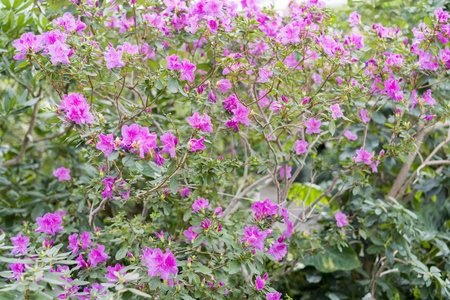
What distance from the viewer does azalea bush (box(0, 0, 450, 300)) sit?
1295mm

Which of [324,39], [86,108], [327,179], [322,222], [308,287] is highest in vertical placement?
[324,39]

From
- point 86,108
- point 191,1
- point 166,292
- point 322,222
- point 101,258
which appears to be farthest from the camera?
point 322,222

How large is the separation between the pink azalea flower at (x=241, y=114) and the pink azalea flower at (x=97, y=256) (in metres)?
0.68

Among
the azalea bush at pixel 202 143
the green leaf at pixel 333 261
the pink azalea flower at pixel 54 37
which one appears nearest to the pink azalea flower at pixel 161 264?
the azalea bush at pixel 202 143

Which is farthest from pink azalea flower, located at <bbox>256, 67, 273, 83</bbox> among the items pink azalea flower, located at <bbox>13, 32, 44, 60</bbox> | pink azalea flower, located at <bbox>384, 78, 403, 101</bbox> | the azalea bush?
pink azalea flower, located at <bbox>13, 32, 44, 60</bbox>

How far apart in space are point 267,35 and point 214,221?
79 centimetres

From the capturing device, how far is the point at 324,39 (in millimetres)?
1536

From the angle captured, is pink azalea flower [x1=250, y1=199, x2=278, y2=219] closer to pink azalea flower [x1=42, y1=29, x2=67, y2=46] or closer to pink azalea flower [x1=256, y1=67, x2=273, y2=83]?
pink azalea flower [x1=256, y1=67, x2=273, y2=83]

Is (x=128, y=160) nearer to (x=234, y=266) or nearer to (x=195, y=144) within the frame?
(x=195, y=144)

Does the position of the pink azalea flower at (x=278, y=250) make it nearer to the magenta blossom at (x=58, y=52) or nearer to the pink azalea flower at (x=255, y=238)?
the pink azalea flower at (x=255, y=238)


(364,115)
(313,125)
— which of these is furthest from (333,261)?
(313,125)

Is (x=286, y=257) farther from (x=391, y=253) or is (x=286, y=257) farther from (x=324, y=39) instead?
(x=324, y=39)

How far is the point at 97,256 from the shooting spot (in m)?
1.50

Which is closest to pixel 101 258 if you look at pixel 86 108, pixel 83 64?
pixel 86 108
